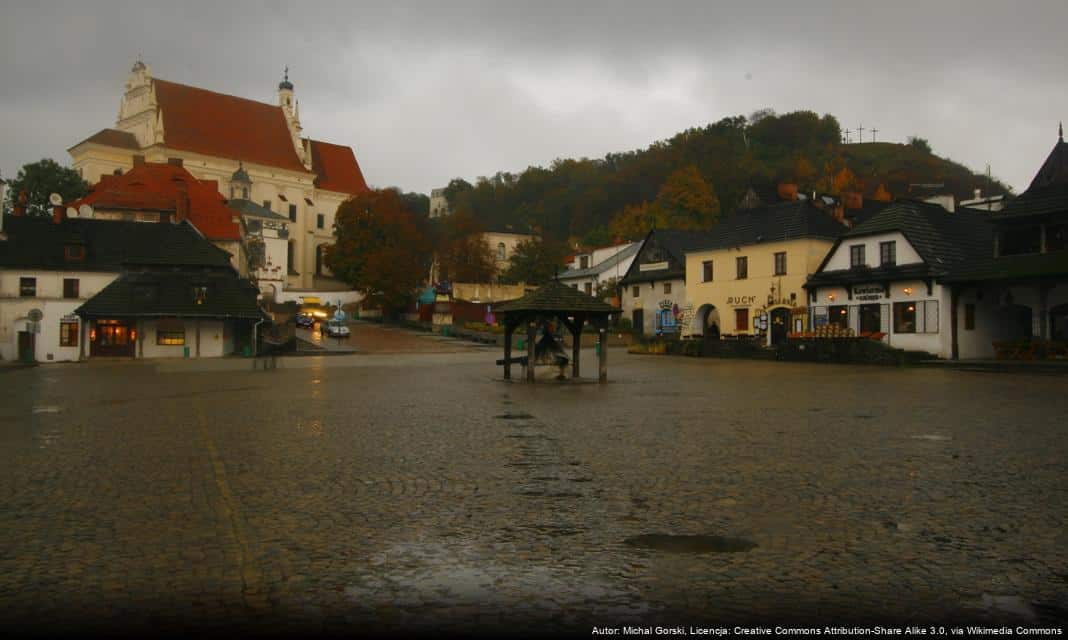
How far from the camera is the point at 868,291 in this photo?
4141cm

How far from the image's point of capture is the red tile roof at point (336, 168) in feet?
365

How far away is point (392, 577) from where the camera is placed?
212 inches

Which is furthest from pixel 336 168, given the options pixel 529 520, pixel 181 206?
pixel 529 520

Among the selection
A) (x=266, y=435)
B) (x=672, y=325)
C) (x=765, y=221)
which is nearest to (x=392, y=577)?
(x=266, y=435)

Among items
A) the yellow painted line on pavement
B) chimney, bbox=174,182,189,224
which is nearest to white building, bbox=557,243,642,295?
chimney, bbox=174,182,189,224

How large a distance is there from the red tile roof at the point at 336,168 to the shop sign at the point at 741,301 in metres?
70.7

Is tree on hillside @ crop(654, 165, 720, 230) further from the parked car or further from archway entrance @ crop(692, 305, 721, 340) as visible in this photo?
the parked car

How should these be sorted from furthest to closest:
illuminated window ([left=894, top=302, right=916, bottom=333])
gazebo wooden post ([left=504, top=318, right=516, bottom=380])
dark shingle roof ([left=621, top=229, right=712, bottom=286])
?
1. dark shingle roof ([left=621, top=229, right=712, bottom=286])
2. illuminated window ([left=894, top=302, right=916, bottom=333])
3. gazebo wooden post ([left=504, top=318, right=516, bottom=380])

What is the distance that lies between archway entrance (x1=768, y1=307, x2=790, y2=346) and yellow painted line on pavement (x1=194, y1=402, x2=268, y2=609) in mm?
40670

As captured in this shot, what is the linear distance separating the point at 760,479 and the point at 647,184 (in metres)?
92.9

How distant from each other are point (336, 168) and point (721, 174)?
2153 inches

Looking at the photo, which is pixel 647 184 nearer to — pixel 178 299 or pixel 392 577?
pixel 178 299

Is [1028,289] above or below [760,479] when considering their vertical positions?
above

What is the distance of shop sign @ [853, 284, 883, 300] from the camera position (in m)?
40.8
